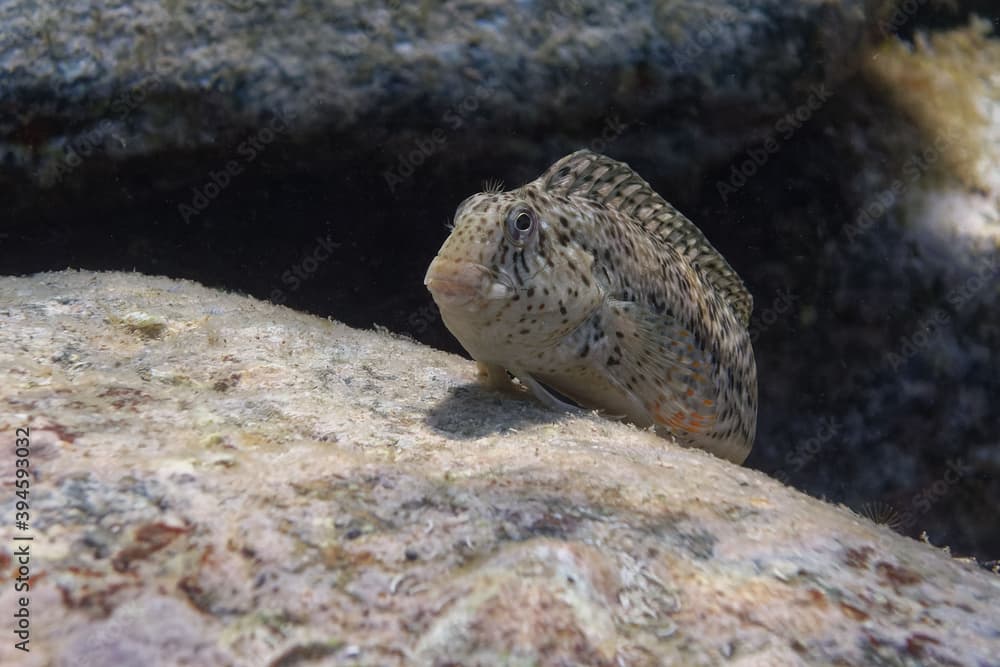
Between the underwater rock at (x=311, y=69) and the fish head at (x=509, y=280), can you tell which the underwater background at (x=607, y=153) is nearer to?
the underwater rock at (x=311, y=69)

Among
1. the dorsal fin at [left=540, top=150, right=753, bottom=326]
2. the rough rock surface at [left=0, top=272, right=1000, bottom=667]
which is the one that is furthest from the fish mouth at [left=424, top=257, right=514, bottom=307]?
the dorsal fin at [left=540, top=150, right=753, bottom=326]

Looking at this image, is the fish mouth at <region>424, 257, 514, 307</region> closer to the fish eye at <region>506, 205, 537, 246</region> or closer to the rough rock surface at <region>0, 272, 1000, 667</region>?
the fish eye at <region>506, 205, 537, 246</region>

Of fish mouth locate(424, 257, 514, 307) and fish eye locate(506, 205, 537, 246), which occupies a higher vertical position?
fish eye locate(506, 205, 537, 246)

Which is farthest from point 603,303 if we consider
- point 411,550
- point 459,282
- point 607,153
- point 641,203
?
point 607,153

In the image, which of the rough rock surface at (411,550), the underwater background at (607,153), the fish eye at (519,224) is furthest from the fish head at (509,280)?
the underwater background at (607,153)

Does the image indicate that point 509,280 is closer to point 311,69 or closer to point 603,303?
point 603,303

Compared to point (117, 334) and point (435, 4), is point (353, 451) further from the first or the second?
point (435, 4)

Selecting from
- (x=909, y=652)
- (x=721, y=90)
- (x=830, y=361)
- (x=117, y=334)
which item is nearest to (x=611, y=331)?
(x=909, y=652)
